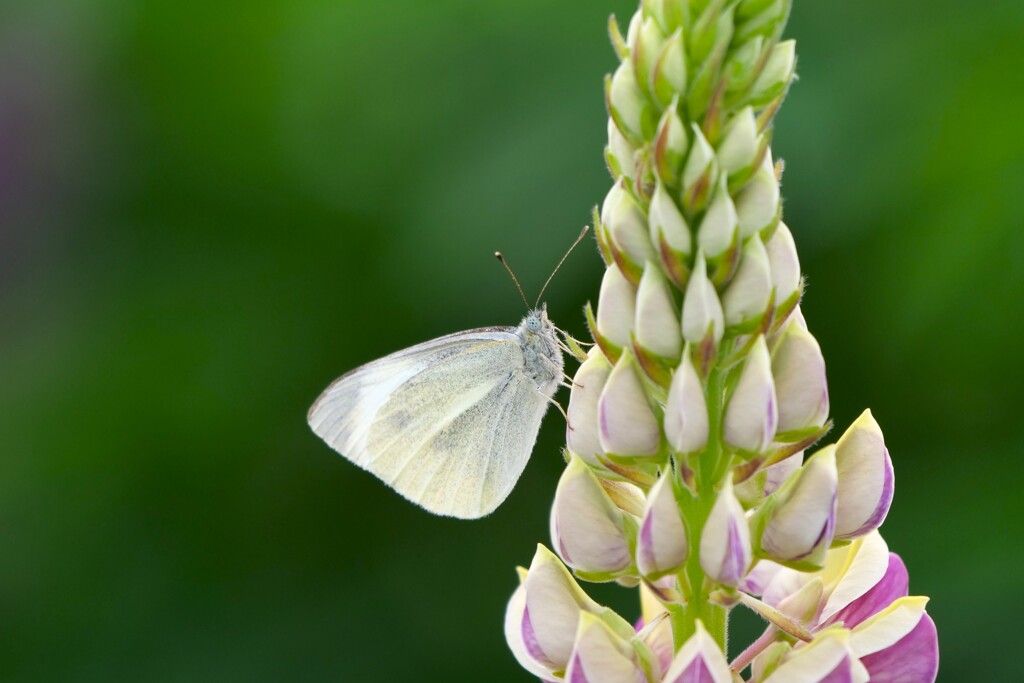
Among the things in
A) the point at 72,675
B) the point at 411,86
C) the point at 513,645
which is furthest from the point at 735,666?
the point at 72,675

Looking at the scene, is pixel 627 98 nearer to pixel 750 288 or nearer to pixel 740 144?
pixel 740 144

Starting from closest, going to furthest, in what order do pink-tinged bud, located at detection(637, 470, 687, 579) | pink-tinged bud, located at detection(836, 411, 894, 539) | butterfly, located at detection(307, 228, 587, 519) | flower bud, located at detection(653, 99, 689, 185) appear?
flower bud, located at detection(653, 99, 689, 185) < pink-tinged bud, located at detection(637, 470, 687, 579) < pink-tinged bud, located at detection(836, 411, 894, 539) < butterfly, located at detection(307, 228, 587, 519)

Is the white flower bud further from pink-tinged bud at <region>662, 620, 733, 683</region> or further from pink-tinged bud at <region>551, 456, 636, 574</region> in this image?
pink-tinged bud at <region>662, 620, 733, 683</region>

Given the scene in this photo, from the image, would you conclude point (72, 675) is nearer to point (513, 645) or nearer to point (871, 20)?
point (513, 645)

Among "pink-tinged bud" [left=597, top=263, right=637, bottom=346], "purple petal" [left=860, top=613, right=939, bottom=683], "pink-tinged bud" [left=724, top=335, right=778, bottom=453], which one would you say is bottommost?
"purple petal" [left=860, top=613, right=939, bottom=683]

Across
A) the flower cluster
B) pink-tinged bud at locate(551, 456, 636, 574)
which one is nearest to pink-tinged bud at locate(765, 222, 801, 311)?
the flower cluster

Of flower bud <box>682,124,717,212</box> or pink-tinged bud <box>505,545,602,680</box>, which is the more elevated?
flower bud <box>682,124,717,212</box>
